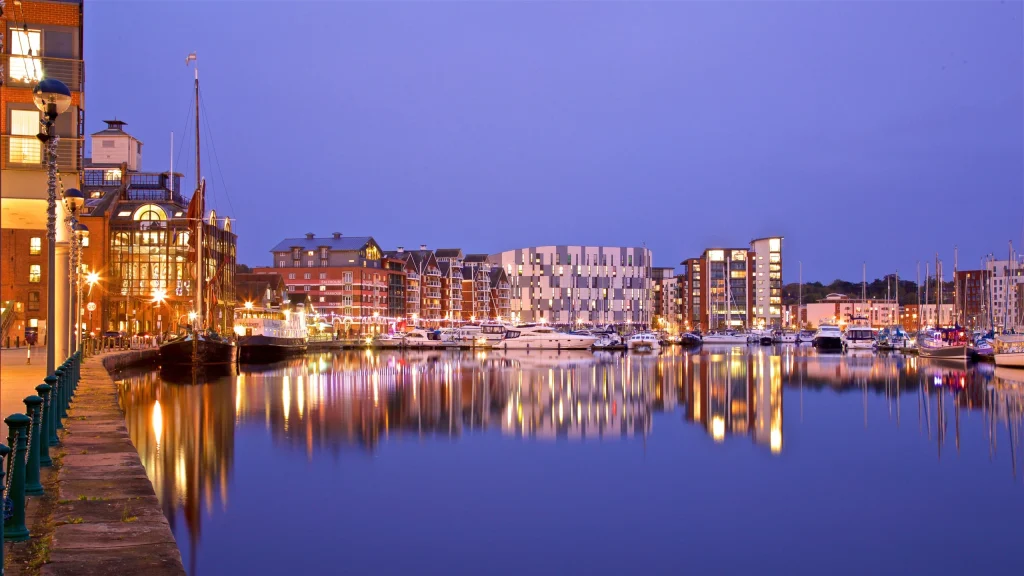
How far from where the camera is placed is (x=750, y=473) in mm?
21188

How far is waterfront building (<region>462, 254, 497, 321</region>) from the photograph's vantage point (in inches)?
5866

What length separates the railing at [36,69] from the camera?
26.9m

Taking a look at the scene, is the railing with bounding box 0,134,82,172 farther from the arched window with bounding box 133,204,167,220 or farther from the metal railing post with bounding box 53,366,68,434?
the arched window with bounding box 133,204,167,220

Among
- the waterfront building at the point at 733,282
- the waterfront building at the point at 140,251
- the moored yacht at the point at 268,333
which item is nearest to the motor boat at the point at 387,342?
the moored yacht at the point at 268,333

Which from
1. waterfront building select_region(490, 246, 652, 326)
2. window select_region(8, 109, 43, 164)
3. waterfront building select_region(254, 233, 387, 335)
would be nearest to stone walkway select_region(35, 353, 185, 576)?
window select_region(8, 109, 43, 164)

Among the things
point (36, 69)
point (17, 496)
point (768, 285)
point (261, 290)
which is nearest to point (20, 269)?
point (261, 290)

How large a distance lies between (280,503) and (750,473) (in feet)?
36.7

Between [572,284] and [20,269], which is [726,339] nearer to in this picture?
[572,284]

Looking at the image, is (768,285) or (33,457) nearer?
(33,457)

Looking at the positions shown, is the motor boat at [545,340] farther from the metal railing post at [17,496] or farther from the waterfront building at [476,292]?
the metal railing post at [17,496]

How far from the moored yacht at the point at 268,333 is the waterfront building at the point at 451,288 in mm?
54029

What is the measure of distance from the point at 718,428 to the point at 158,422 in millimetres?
18699

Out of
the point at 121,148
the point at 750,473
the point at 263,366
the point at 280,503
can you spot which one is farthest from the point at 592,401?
the point at 121,148

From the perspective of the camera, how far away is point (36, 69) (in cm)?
2739
